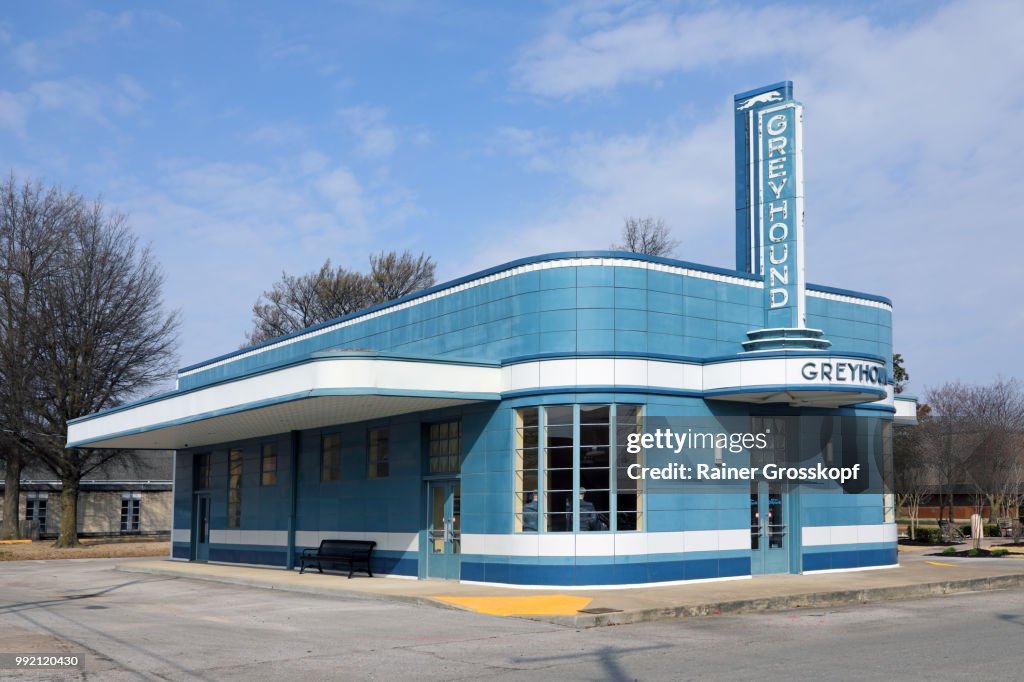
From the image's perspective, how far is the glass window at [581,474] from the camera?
65.0 ft

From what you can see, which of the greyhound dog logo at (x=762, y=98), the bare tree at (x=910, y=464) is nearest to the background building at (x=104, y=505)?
the bare tree at (x=910, y=464)

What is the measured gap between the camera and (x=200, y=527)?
107 feet

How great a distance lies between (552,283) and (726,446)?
4.80 metres

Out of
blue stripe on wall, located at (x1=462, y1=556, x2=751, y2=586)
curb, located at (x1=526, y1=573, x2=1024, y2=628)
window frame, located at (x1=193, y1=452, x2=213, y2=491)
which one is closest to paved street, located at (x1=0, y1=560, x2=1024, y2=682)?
curb, located at (x1=526, y1=573, x2=1024, y2=628)

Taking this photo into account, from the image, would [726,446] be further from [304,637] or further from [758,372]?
[304,637]

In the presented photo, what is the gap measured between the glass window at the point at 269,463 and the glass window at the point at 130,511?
33.5 metres

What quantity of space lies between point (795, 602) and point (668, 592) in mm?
2115

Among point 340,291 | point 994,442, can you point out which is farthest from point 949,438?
point 340,291

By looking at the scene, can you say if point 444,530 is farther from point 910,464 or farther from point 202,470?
point 910,464

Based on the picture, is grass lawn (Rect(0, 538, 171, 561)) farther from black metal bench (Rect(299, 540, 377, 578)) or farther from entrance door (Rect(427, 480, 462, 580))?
entrance door (Rect(427, 480, 462, 580))

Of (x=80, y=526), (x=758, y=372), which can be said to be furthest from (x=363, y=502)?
(x=80, y=526)

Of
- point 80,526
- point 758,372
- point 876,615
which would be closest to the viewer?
point 876,615

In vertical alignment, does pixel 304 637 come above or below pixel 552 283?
below

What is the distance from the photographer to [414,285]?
215 ft
